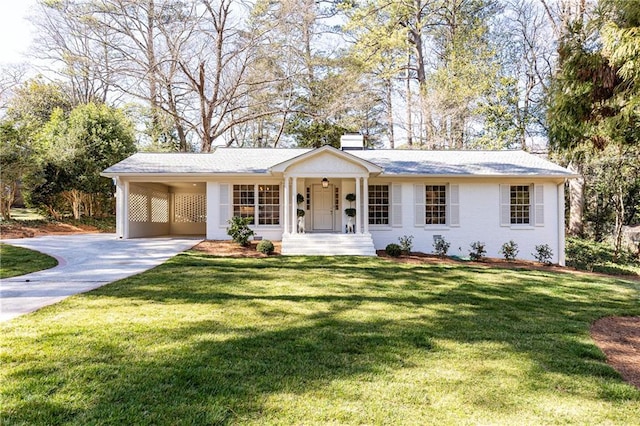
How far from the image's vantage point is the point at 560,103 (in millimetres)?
4750

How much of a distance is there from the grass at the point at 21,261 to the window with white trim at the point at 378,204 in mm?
9460

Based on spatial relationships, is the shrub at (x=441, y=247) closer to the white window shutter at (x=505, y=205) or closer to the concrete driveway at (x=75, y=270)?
the white window shutter at (x=505, y=205)

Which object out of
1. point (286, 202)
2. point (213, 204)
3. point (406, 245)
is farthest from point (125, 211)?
point (406, 245)

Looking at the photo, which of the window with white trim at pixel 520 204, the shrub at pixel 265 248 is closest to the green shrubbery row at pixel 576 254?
the window with white trim at pixel 520 204

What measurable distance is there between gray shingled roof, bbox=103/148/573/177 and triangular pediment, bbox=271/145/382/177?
49.2 inches

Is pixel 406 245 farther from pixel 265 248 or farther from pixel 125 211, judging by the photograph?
pixel 125 211

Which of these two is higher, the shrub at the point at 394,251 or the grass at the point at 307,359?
the shrub at the point at 394,251

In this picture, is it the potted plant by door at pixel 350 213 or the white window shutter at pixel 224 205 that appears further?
the white window shutter at pixel 224 205

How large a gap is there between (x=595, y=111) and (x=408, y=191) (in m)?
9.01

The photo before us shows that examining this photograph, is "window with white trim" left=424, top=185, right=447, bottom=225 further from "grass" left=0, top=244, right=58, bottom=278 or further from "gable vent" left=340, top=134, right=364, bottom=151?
"grass" left=0, top=244, right=58, bottom=278

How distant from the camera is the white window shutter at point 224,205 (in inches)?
551

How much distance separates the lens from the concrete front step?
11867 millimetres

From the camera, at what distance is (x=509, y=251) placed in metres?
12.1

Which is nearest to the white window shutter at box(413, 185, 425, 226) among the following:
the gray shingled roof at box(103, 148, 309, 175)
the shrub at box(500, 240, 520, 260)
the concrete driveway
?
the shrub at box(500, 240, 520, 260)
